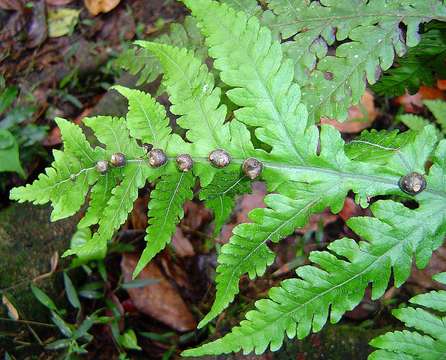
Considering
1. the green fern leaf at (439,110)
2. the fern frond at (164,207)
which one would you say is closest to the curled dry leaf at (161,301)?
the fern frond at (164,207)

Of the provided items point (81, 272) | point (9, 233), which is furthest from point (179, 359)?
point (9, 233)

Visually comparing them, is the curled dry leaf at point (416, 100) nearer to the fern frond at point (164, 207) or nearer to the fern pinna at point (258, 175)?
the fern pinna at point (258, 175)

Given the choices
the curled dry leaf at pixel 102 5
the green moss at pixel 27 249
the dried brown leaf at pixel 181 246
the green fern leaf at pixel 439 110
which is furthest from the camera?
the curled dry leaf at pixel 102 5

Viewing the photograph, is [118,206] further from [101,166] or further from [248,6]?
[248,6]

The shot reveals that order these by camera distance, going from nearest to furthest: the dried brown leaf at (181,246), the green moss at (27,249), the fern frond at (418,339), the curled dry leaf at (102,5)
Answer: the fern frond at (418,339)
the green moss at (27,249)
the dried brown leaf at (181,246)
the curled dry leaf at (102,5)

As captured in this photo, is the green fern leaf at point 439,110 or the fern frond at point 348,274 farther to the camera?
the green fern leaf at point 439,110

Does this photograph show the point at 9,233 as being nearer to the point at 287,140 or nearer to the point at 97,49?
the point at 97,49

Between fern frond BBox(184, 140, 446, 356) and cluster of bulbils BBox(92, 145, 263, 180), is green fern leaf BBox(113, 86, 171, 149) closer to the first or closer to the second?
cluster of bulbils BBox(92, 145, 263, 180)
